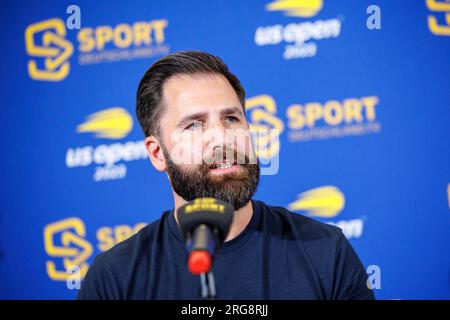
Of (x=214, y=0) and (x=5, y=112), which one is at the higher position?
(x=214, y=0)

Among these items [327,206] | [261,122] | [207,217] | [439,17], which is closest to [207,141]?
[207,217]

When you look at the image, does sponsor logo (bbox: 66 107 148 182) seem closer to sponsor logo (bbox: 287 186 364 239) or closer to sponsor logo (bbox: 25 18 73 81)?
sponsor logo (bbox: 25 18 73 81)

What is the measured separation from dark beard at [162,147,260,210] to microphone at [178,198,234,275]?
39cm

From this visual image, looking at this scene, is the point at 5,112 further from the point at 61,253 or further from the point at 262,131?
the point at 262,131

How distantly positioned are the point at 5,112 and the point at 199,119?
1.51 meters

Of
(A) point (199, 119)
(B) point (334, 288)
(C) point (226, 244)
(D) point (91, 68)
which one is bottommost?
(B) point (334, 288)

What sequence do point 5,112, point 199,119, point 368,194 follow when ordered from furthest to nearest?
point 5,112 → point 368,194 → point 199,119

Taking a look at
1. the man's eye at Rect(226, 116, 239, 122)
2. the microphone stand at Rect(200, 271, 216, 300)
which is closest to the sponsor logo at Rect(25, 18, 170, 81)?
the man's eye at Rect(226, 116, 239, 122)

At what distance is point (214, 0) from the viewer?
2412mm

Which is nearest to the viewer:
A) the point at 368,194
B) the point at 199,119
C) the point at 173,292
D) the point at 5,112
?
the point at 173,292

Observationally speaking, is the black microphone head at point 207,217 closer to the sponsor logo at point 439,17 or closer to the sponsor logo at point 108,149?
the sponsor logo at point 108,149

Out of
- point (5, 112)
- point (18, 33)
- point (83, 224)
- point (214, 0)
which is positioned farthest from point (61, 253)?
point (214, 0)

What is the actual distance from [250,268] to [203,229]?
0.50 metres

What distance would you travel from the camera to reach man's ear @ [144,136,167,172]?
1.48 metres
